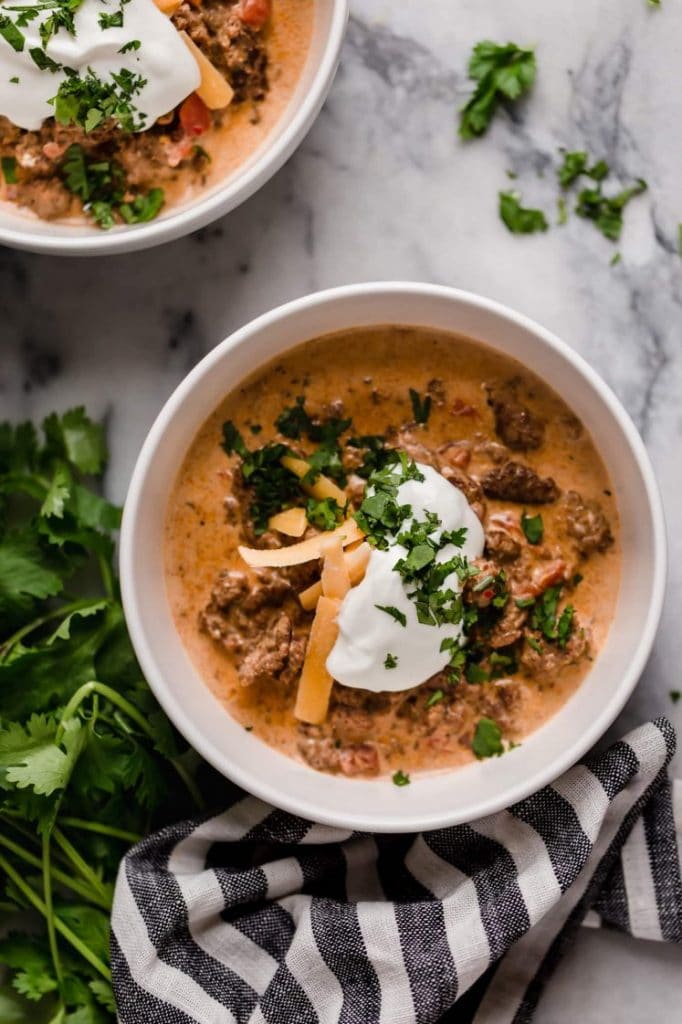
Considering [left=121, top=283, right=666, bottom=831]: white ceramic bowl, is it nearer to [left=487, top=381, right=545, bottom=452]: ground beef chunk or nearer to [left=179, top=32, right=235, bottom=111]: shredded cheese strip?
[left=487, top=381, right=545, bottom=452]: ground beef chunk

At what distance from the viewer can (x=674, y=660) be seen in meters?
3.13

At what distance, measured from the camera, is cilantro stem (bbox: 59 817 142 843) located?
309 cm

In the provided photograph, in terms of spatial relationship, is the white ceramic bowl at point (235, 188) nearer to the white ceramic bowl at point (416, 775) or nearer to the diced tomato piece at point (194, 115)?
the diced tomato piece at point (194, 115)

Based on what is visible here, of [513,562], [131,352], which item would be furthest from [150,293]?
[513,562]

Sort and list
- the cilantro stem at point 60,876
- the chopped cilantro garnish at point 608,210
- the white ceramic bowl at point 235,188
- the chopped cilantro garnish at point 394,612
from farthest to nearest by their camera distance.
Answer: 1. the chopped cilantro garnish at point 608,210
2. the cilantro stem at point 60,876
3. the white ceramic bowl at point 235,188
4. the chopped cilantro garnish at point 394,612

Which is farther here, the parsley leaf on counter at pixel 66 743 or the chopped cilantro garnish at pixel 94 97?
the parsley leaf on counter at pixel 66 743

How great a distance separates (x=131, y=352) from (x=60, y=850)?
1448 millimetres

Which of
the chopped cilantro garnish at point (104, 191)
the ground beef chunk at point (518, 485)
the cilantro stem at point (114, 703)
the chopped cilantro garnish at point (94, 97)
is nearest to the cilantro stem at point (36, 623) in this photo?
the cilantro stem at point (114, 703)

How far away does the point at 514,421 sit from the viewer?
2.94 metres

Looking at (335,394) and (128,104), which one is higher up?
(128,104)

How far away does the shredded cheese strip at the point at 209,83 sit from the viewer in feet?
9.75

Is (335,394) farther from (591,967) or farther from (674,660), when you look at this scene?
(591,967)

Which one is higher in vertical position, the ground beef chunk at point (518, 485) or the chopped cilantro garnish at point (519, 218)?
the chopped cilantro garnish at point (519, 218)

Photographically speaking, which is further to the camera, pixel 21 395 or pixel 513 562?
pixel 21 395
